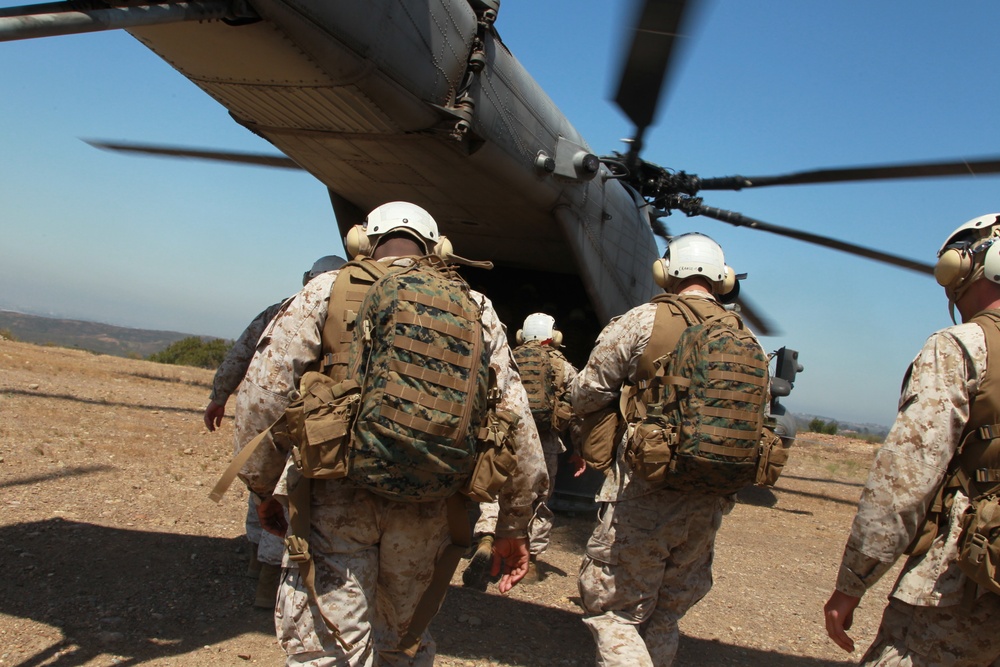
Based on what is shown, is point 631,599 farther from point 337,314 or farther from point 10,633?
point 10,633

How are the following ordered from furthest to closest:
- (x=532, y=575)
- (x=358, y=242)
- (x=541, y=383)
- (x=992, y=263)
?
(x=541, y=383), (x=532, y=575), (x=358, y=242), (x=992, y=263)

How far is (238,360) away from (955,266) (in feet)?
10.9

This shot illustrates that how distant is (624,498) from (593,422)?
0.43 meters

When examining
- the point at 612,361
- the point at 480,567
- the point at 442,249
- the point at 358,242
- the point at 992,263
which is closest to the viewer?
the point at 992,263

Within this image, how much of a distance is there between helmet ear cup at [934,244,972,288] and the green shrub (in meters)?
23.7

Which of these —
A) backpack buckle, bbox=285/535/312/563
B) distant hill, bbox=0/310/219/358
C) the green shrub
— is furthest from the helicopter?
distant hill, bbox=0/310/219/358

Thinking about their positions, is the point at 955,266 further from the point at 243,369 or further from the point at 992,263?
the point at 243,369

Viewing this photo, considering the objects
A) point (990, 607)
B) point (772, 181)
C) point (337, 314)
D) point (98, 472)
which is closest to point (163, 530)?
point (98, 472)

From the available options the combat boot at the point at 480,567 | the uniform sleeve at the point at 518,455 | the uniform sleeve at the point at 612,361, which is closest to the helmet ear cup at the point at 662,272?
the uniform sleeve at the point at 612,361

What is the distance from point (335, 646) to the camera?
229 cm

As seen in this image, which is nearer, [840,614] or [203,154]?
[840,614]

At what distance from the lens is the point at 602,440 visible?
3.27 m

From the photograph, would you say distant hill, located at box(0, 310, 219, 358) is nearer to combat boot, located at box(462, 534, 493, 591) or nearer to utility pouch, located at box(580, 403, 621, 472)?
combat boot, located at box(462, 534, 493, 591)

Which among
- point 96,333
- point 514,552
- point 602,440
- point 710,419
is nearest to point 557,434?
point 602,440
